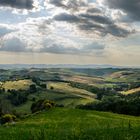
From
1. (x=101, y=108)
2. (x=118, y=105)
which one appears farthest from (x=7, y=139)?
(x=101, y=108)

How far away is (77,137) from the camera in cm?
1983

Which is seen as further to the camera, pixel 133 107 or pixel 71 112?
pixel 133 107

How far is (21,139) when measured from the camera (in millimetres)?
20609

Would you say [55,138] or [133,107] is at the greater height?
[55,138]

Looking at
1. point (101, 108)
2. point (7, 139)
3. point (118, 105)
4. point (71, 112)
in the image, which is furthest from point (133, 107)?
point (7, 139)

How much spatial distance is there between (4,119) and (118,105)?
160 ft

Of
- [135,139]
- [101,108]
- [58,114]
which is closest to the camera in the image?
[135,139]

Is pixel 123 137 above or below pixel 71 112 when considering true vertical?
above

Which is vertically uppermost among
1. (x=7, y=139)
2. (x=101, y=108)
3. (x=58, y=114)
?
(x=7, y=139)

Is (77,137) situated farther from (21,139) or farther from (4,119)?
(4,119)

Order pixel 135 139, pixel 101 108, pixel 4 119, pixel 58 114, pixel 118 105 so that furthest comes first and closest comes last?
pixel 101 108
pixel 118 105
pixel 4 119
pixel 58 114
pixel 135 139

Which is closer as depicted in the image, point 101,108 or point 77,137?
point 77,137

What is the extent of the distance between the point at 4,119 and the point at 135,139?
11625cm

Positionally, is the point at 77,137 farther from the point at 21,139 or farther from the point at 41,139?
the point at 21,139
